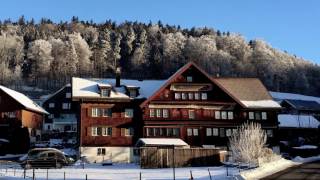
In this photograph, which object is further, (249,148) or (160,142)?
(160,142)

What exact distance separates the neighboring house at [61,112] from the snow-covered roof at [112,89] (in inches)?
1484

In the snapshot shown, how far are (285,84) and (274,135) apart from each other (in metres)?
107

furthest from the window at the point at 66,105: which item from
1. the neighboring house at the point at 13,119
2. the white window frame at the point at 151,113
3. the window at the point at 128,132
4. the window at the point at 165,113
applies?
the window at the point at 165,113

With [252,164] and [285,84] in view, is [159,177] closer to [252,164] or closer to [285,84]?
[252,164]

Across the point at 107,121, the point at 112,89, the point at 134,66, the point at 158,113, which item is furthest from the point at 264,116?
the point at 134,66

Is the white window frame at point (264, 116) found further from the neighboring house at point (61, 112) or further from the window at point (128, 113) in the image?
the neighboring house at point (61, 112)

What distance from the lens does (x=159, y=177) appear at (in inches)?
1503

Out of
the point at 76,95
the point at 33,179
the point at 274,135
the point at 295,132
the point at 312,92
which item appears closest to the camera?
the point at 33,179

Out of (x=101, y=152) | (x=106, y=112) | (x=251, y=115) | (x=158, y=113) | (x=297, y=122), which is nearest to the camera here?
(x=101, y=152)

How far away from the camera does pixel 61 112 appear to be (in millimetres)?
106438

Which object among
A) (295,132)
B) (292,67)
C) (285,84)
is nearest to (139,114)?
(295,132)

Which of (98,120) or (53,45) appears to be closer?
(98,120)

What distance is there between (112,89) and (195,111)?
11.5 meters

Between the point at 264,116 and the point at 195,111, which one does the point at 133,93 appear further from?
the point at 264,116
